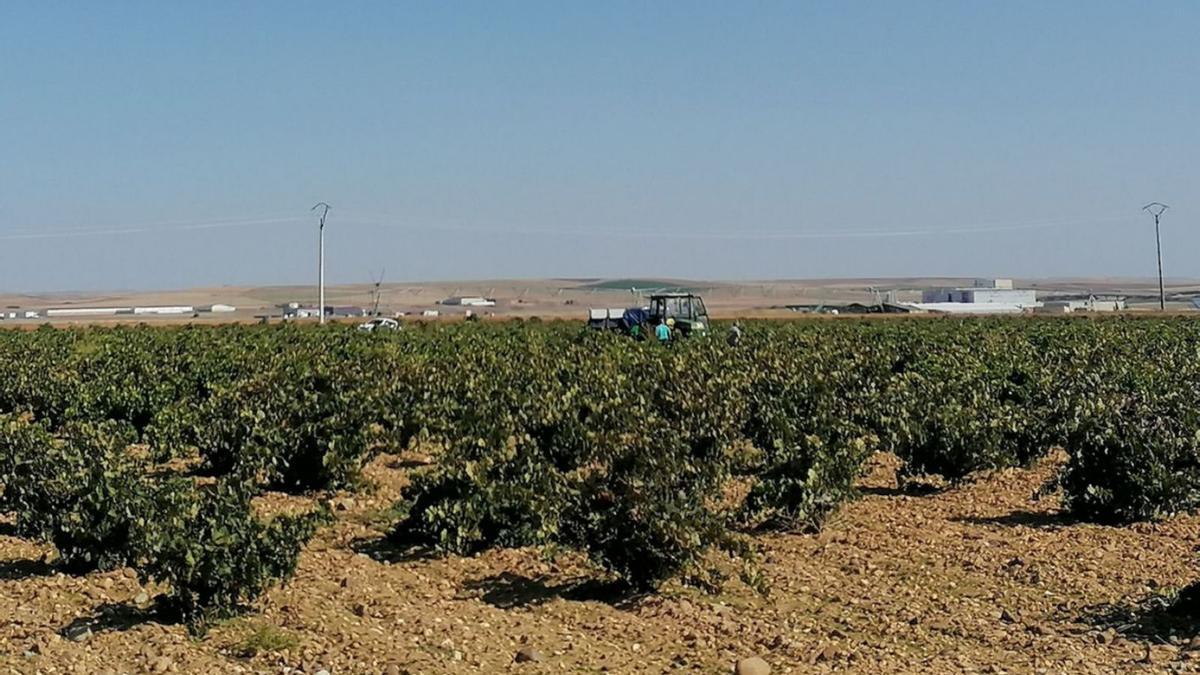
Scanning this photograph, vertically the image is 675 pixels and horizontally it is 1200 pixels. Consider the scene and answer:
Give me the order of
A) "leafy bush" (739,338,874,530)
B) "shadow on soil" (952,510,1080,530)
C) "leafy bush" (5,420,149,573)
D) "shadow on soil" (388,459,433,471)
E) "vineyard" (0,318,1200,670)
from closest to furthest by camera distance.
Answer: "vineyard" (0,318,1200,670) < "leafy bush" (5,420,149,573) < "leafy bush" (739,338,874,530) < "shadow on soil" (952,510,1080,530) < "shadow on soil" (388,459,433,471)

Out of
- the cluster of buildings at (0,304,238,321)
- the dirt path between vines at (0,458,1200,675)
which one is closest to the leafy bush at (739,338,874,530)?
the dirt path between vines at (0,458,1200,675)

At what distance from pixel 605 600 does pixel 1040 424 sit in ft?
24.3

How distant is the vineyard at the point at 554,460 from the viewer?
371 inches

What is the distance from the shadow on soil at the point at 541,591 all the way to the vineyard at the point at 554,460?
0.05 meters

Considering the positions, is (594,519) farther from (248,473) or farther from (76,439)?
(76,439)

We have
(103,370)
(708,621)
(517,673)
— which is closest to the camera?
(517,673)

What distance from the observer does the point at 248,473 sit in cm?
1306

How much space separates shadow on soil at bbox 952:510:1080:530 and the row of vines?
23 cm

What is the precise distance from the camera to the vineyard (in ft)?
30.9

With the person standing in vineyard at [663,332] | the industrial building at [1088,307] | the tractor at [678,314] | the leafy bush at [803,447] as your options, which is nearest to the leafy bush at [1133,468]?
the leafy bush at [803,447]

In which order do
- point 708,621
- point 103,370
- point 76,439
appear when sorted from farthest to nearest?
point 103,370, point 76,439, point 708,621

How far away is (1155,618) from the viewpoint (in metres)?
8.73

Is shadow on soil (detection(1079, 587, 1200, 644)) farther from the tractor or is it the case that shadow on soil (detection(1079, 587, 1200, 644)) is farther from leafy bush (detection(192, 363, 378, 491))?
the tractor

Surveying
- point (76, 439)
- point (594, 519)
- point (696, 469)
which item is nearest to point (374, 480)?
point (76, 439)
